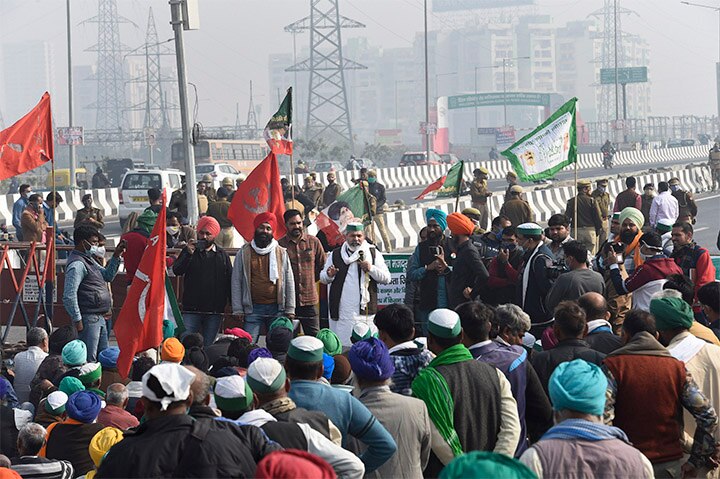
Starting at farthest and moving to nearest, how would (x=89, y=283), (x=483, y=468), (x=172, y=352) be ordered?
(x=89, y=283) < (x=172, y=352) < (x=483, y=468)

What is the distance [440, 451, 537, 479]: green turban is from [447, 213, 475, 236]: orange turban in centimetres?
729

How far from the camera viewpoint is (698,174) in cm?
3934

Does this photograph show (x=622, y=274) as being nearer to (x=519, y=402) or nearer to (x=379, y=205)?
(x=519, y=402)

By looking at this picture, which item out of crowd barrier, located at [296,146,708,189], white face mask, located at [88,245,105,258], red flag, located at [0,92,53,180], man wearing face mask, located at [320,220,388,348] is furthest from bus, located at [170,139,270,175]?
man wearing face mask, located at [320,220,388,348]

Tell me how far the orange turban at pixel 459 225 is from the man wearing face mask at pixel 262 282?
4.90ft

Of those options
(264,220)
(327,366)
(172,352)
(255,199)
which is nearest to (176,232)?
(255,199)

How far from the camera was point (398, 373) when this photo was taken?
577 centimetres

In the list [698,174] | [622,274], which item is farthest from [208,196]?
[698,174]

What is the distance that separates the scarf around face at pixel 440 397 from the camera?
5.29 meters

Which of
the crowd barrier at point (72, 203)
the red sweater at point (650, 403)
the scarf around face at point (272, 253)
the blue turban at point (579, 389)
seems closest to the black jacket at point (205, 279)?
the scarf around face at point (272, 253)

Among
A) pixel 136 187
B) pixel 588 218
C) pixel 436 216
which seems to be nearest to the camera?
pixel 436 216

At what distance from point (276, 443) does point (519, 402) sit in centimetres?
158

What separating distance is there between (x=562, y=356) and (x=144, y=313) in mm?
3229

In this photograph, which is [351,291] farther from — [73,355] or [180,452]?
[180,452]
